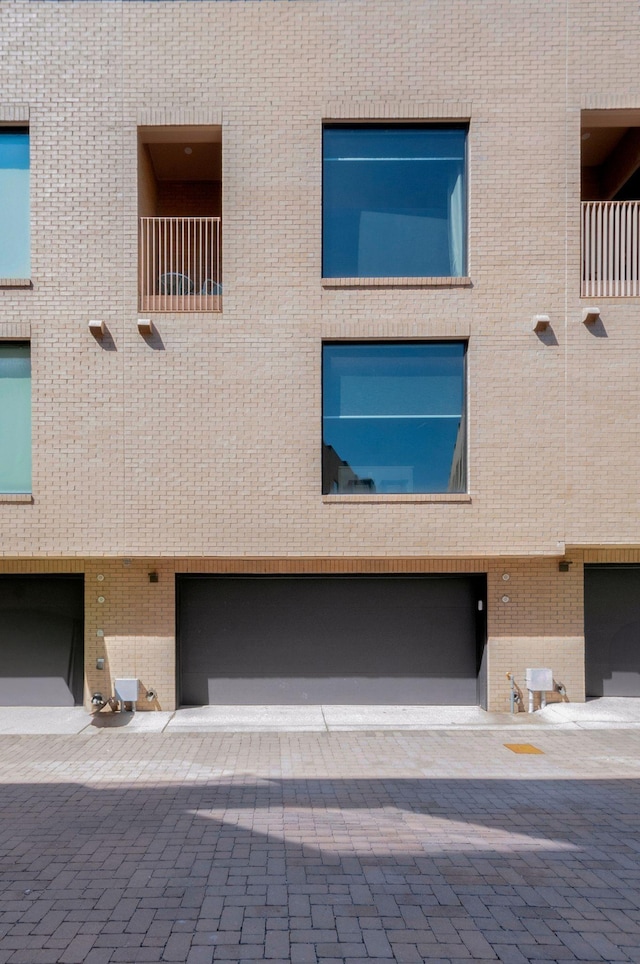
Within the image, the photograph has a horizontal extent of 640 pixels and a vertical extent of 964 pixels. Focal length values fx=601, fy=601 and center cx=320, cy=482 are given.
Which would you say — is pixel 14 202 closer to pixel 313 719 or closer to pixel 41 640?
pixel 41 640

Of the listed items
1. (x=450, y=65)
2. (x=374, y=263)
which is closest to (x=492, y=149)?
(x=450, y=65)

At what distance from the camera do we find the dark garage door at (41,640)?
10.5m

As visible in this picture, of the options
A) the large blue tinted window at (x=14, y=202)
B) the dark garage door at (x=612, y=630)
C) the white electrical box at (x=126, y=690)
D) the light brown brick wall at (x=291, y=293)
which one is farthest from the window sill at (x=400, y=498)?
the large blue tinted window at (x=14, y=202)

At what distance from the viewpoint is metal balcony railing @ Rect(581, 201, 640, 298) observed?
9.77 metres

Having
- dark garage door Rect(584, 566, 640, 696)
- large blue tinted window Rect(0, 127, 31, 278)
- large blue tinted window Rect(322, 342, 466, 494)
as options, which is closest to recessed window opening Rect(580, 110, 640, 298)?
large blue tinted window Rect(322, 342, 466, 494)

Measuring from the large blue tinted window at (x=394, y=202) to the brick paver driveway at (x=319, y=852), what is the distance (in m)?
7.45

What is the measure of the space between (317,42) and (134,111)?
3124 mm

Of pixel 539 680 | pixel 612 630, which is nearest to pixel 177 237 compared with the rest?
pixel 539 680

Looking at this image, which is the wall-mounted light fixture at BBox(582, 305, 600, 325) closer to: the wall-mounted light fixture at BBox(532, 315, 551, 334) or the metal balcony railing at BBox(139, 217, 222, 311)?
the wall-mounted light fixture at BBox(532, 315, 551, 334)

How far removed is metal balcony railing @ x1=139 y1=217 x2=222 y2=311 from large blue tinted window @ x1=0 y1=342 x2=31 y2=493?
221 cm

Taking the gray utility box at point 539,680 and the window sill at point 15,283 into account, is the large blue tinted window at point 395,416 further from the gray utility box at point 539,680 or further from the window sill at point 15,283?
the window sill at point 15,283

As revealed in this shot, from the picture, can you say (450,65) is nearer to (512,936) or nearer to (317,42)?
(317,42)

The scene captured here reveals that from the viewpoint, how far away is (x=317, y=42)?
9586mm

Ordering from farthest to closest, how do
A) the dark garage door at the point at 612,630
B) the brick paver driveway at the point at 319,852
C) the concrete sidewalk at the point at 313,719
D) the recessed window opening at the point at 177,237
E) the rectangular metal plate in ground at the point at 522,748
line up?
the dark garage door at the point at 612,630
the recessed window opening at the point at 177,237
the concrete sidewalk at the point at 313,719
the rectangular metal plate in ground at the point at 522,748
the brick paver driveway at the point at 319,852
